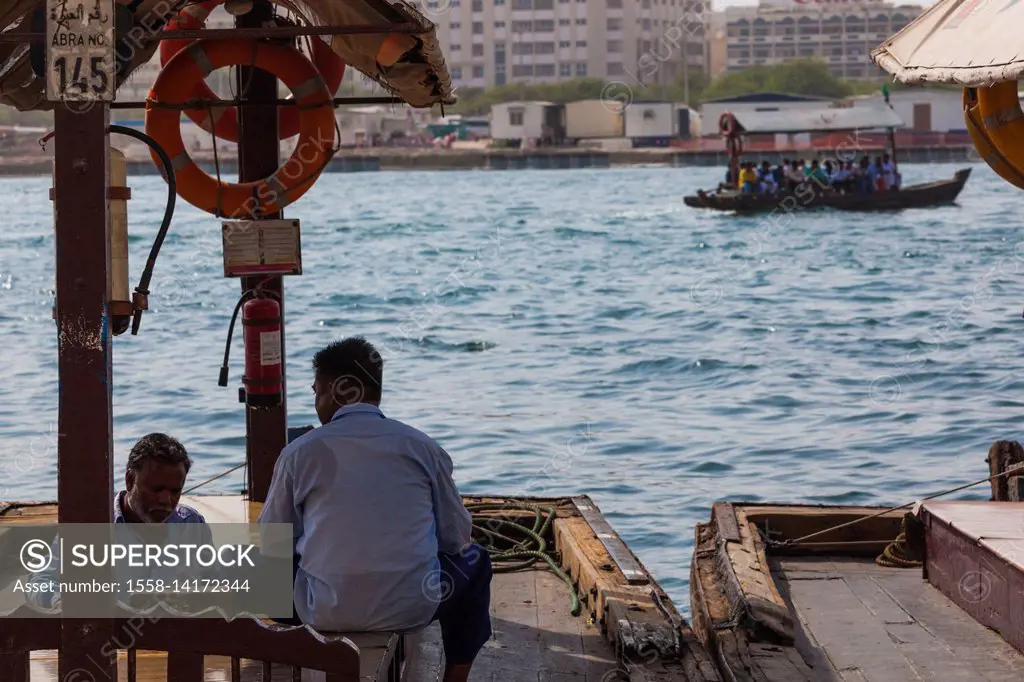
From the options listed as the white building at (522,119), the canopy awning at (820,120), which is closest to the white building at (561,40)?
the white building at (522,119)

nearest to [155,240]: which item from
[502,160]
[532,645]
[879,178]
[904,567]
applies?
[532,645]

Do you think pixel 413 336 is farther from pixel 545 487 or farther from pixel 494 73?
pixel 494 73

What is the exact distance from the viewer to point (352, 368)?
437 centimetres

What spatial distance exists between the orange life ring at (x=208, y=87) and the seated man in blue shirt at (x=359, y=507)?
9.34ft

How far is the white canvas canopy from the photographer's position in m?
4.59

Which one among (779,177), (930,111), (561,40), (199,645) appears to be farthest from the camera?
(561,40)

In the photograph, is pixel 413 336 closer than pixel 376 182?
Yes

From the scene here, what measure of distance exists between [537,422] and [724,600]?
9834mm

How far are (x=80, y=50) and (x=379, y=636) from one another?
1.78 metres

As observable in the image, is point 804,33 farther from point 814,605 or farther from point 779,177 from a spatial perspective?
point 814,605

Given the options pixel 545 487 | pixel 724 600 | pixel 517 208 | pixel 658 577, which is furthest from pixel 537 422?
pixel 517 208

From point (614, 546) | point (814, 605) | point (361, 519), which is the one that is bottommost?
point (814, 605)

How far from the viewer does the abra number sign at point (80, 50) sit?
3.52 metres

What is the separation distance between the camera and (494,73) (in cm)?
13588
